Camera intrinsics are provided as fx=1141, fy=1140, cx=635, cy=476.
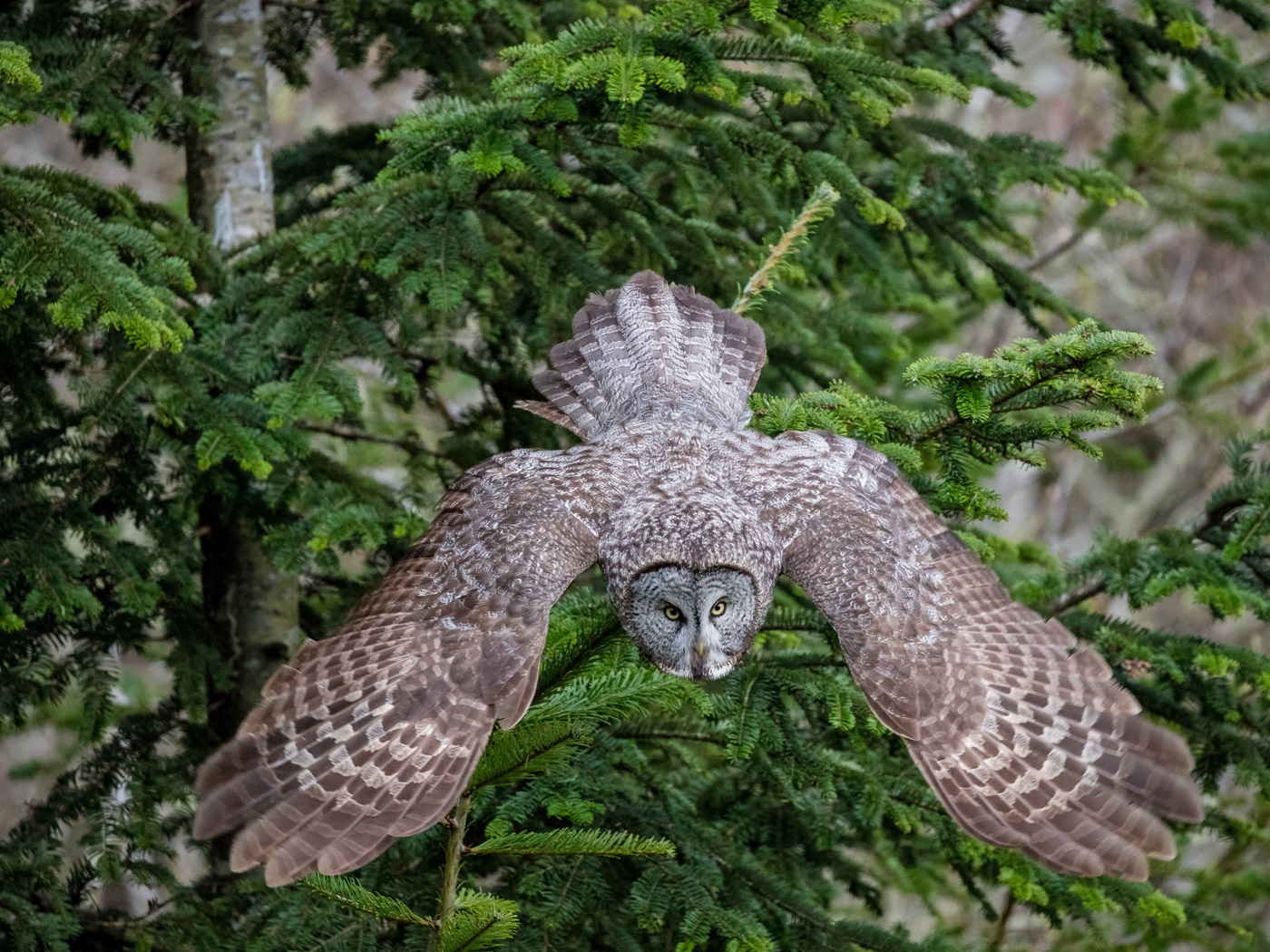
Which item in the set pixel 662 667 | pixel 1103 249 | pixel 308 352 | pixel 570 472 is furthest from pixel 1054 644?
pixel 1103 249

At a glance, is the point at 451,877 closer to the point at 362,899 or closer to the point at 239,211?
the point at 362,899

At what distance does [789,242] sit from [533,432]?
1665 mm

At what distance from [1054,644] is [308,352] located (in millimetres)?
2739

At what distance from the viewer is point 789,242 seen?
4.06 meters

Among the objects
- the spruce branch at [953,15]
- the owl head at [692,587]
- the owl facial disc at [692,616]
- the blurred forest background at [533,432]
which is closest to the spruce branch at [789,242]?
the blurred forest background at [533,432]

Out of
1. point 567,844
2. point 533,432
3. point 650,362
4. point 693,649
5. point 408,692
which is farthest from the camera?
point 533,432

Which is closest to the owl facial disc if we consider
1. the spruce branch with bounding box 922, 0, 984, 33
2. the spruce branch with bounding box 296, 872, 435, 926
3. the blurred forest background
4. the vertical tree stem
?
the blurred forest background

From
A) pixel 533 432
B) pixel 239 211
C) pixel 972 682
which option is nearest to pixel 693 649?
pixel 972 682

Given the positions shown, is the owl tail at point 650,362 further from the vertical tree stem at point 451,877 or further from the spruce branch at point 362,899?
the spruce branch at point 362,899

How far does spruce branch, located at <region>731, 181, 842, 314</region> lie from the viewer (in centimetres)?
393

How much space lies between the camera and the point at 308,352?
162 inches

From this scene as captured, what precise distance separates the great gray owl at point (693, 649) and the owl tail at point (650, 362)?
0.24 metres

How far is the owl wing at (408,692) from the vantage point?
2.98m

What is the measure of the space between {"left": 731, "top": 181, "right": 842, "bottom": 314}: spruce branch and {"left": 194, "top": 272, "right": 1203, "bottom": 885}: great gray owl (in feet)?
1.74
